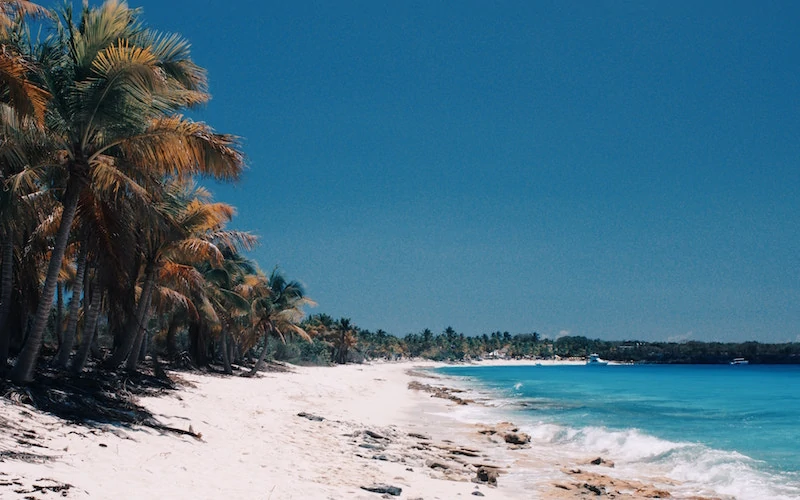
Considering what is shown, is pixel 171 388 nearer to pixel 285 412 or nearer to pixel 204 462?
pixel 285 412

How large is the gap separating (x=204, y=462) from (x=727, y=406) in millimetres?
34562

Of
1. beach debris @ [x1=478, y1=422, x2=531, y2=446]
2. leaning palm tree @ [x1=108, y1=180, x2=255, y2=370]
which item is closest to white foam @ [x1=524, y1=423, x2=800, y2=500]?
beach debris @ [x1=478, y1=422, x2=531, y2=446]

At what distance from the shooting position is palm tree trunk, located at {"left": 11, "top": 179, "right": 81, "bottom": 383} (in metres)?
10.0

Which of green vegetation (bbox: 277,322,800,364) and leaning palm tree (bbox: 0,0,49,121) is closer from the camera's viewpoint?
leaning palm tree (bbox: 0,0,49,121)

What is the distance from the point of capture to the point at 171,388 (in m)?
16.5

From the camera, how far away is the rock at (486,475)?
10938 millimetres

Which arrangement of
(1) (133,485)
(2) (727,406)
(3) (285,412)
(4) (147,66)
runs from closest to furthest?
(1) (133,485) → (4) (147,66) → (3) (285,412) → (2) (727,406)

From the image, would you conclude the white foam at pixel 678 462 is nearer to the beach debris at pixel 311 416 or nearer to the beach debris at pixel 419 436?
the beach debris at pixel 419 436

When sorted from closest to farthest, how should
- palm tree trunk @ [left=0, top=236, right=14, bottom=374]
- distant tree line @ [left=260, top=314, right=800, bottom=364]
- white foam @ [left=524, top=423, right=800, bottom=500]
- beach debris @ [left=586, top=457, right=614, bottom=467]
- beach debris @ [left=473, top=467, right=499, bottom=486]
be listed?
beach debris @ [left=473, top=467, right=499, bottom=486] → palm tree trunk @ [left=0, top=236, right=14, bottom=374] → white foam @ [left=524, top=423, right=800, bottom=500] → beach debris @ [left=586, top=457, right=614, bottom=467] → distant tree line @ [left=260, top=314, right=800, bottom=364]

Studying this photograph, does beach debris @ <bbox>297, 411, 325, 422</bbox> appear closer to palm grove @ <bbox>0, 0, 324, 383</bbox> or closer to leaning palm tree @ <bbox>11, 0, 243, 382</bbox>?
palm grove @ <bbox>0, 0, 324, 383</bbox>

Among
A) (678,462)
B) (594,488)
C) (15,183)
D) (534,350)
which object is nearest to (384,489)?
(594,488)

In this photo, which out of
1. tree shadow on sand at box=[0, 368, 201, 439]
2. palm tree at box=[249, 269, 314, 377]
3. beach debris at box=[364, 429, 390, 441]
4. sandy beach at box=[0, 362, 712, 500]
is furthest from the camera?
palm tree at box=[249, 269, 314, 377]

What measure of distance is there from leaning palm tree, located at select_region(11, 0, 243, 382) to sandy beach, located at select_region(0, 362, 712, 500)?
3.26 m

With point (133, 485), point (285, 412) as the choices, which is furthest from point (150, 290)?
point (133, 485)
